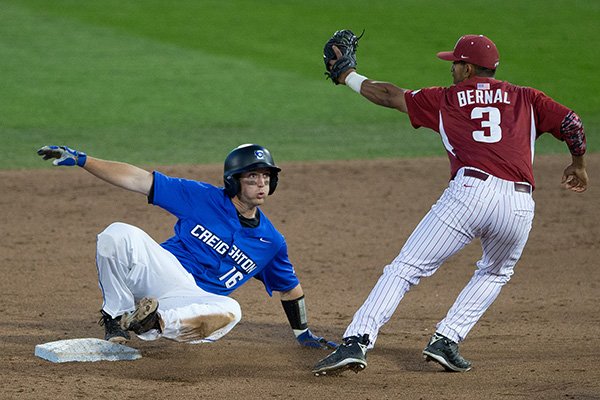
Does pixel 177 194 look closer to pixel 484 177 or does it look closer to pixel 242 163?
pixel 242 163

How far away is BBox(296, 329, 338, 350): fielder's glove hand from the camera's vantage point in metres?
6.33


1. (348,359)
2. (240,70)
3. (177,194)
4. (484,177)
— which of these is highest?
(484,177)

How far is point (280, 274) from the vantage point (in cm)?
618

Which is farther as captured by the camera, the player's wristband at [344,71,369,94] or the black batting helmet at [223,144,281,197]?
the player's wristband at [344,71,369,94]

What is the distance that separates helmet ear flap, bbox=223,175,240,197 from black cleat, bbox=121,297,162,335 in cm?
89

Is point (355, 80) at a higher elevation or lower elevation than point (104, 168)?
higher

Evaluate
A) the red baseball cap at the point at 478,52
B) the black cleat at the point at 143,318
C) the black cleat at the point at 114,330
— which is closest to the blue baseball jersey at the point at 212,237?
the black cleat at the point at 114,330

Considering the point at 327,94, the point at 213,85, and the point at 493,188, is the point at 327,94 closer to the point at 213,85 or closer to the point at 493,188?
the point at 213,85

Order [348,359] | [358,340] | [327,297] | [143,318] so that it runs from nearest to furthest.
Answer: [143,318] → [348,359] → [358,340] → [327,297]

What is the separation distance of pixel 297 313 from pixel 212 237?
81cm

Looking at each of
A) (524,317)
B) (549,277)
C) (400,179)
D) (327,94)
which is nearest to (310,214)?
(400,179)

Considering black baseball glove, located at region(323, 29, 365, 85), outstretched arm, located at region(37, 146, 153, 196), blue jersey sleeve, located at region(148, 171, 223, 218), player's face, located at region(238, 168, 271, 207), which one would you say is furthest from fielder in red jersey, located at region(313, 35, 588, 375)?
outstretched arm, located at region(37, 146, 153, 196)

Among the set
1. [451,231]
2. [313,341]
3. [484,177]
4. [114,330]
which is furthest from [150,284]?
[484,177]

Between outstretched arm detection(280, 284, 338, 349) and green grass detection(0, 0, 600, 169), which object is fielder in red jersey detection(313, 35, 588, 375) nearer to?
outstretched arm detection(280, 284, 338, 349)
